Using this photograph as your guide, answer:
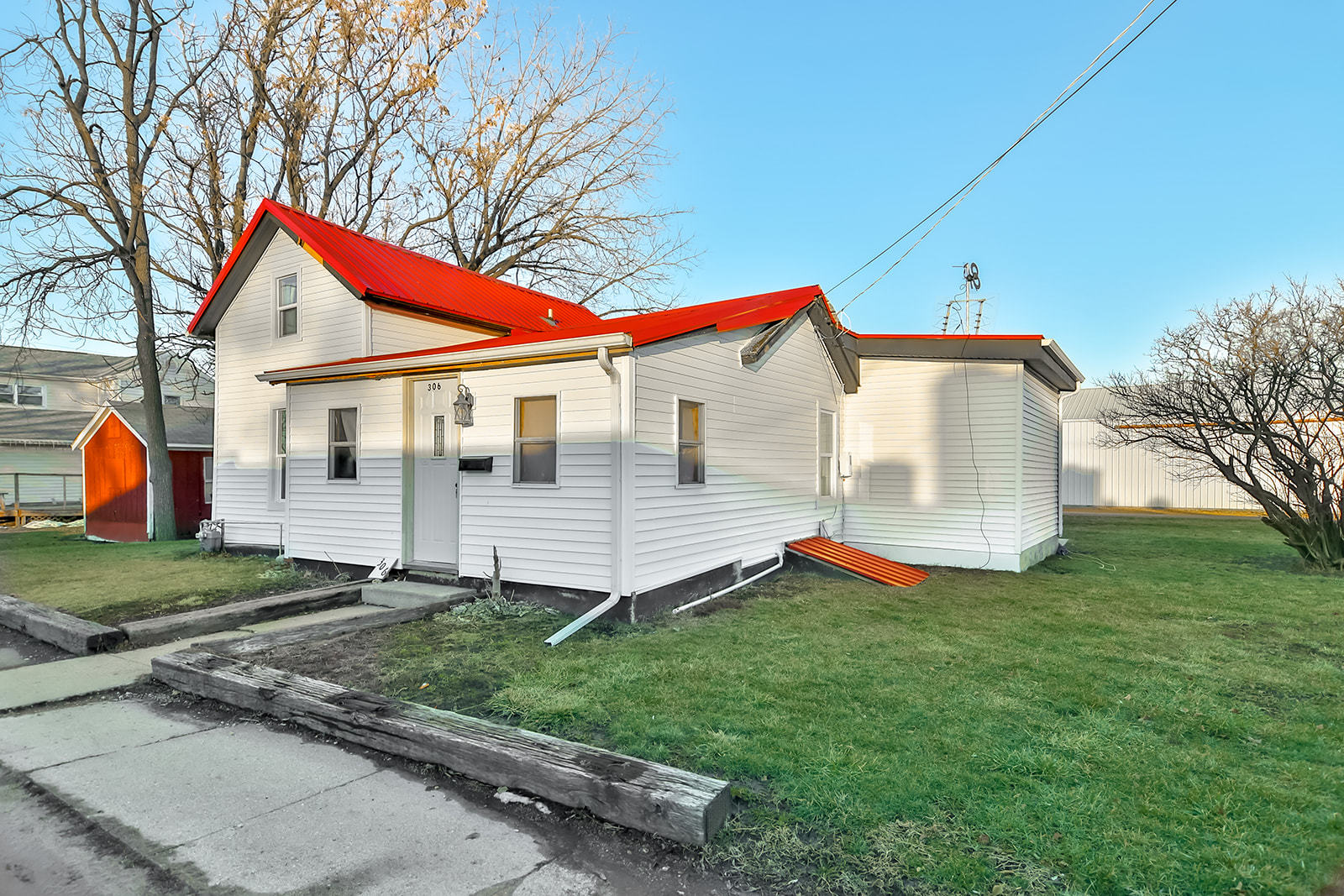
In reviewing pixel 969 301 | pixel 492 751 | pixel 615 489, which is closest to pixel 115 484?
pixel 615 489

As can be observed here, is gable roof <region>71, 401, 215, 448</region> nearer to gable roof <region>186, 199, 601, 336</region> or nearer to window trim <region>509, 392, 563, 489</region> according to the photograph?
gable roof <region>186, 199, 601, 336</region>

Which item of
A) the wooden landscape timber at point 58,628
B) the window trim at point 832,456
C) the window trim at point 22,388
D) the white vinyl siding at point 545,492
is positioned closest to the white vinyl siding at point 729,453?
the window trim at point 832,456

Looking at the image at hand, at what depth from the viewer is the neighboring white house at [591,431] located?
7.10 m

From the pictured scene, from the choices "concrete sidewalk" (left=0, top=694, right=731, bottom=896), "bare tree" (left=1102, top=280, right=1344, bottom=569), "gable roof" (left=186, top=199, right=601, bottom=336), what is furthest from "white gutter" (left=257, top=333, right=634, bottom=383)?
"bare tree" (left=1102, top=280, right=1344, bottom=569)

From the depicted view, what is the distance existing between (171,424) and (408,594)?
534 inches

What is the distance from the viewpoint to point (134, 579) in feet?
31.2

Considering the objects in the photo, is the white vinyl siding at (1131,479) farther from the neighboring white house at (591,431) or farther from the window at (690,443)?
the window at (690,443)

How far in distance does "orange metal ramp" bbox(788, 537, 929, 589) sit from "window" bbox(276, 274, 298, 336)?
9281mm

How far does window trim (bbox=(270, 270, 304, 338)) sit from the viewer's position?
11.5 m

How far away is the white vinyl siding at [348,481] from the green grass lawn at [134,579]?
599 millimetres

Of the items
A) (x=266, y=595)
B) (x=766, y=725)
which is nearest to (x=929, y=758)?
(x=766, y=725)

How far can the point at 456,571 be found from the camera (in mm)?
8109

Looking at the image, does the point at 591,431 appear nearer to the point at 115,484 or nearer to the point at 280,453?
the point at 280,453

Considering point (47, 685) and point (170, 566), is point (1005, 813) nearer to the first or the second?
point (47, 685)
